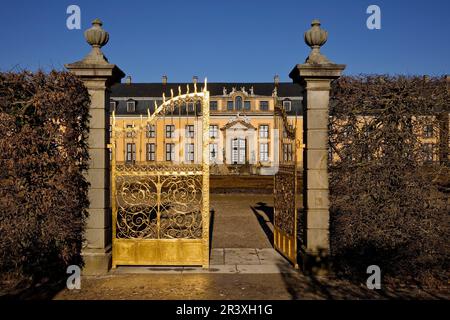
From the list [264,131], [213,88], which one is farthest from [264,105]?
[213,88]

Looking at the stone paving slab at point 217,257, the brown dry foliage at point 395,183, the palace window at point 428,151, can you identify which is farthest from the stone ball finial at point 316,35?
the stone paving slab at point 217,257

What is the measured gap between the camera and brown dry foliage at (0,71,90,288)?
5824 mm

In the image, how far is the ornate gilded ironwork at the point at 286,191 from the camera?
265 inches

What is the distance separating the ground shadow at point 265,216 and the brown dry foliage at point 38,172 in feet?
15.4

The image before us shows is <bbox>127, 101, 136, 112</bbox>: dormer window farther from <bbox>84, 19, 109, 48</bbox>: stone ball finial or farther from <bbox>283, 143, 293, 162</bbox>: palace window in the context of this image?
<bbox>84, 19, 109, 48</bbox>: stone ball finial

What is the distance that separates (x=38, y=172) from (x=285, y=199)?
404 cm

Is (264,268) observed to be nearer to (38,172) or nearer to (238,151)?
(38,172)

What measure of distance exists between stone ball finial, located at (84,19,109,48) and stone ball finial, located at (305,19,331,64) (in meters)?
3.20

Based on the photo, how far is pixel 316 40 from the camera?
6.42 metres

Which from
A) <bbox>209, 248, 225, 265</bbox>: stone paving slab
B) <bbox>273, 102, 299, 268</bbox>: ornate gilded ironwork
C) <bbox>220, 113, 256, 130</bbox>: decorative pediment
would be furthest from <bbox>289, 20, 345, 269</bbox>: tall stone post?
<bbox>220, 113, 256, 130</bbox>: decorative pediment

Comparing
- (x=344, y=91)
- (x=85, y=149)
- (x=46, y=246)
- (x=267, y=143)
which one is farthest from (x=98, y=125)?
(x=267, y=143)

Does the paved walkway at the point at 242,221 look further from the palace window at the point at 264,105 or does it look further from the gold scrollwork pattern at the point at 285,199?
the palace window at the point at 264,105

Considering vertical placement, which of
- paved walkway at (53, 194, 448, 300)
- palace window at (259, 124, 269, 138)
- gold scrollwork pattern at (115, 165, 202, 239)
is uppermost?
palace window at (259, 124, 269, 138)
